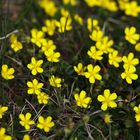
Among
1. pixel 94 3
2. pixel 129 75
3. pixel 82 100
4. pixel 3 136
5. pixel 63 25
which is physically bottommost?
pixel 3 136

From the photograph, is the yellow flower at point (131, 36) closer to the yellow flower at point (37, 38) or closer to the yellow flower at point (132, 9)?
the yellow flower at point (132, 9)

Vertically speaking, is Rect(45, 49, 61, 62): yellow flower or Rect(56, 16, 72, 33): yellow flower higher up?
Rect(56, 16, 72, 33): yellow flower

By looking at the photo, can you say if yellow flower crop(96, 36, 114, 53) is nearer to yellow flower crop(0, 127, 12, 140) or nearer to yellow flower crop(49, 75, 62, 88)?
yellow flower crop(49, 75, 62, 88)

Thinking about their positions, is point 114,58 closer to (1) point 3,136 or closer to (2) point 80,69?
(2) point 80,69

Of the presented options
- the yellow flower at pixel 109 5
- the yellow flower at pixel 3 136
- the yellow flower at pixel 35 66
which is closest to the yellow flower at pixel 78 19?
the yellow flower at pixel 109 5

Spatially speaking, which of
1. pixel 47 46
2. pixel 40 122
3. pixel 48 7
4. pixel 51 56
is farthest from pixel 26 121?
pixel 48 7

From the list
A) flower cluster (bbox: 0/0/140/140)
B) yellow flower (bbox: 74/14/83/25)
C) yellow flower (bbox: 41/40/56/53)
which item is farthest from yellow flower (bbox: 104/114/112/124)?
yellow flower (bbox: 74/14/83/25)

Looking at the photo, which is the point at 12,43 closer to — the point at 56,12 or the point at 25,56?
the point at 25,56
